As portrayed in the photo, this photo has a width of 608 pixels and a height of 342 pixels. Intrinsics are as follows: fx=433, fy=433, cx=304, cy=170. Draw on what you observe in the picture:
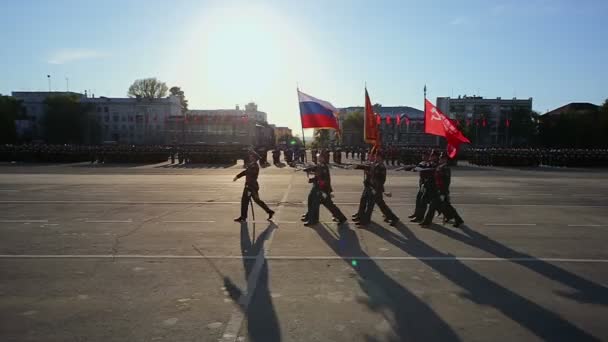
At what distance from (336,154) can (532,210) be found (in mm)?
26091

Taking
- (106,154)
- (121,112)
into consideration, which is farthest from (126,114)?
(106,154)

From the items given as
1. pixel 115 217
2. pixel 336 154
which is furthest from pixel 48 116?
pixel 115 217

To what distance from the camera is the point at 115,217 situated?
10.5m

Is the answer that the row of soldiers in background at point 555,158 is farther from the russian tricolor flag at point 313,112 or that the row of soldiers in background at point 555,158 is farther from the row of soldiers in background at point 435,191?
the row of soldiers in background at point 435,191

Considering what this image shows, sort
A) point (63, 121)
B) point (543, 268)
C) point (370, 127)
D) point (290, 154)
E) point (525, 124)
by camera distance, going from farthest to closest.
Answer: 1. point (525, 124)
2. point (63, 121)
3. point (290, 154)
4. point (370, 127)
5. point (543, 268)

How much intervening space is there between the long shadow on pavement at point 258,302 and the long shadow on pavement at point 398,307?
97 cm

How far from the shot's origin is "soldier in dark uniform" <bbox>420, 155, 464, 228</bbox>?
9492 millimetres

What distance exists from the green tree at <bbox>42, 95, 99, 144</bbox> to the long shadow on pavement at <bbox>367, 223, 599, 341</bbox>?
298 feet

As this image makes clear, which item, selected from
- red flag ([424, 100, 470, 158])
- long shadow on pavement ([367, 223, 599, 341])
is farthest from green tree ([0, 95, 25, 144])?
long shadow on pavement ([367, 223, 599, 341])

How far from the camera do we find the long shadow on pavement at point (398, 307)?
415cm

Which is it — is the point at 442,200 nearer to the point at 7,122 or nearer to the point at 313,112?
the point at 313,112

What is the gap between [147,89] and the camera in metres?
109

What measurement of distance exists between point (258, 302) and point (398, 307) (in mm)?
1574

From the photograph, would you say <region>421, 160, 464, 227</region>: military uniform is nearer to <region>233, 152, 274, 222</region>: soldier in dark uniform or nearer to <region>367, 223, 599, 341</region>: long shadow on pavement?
<region>367, 223, 599, 341</region>: long shadow on pavement
